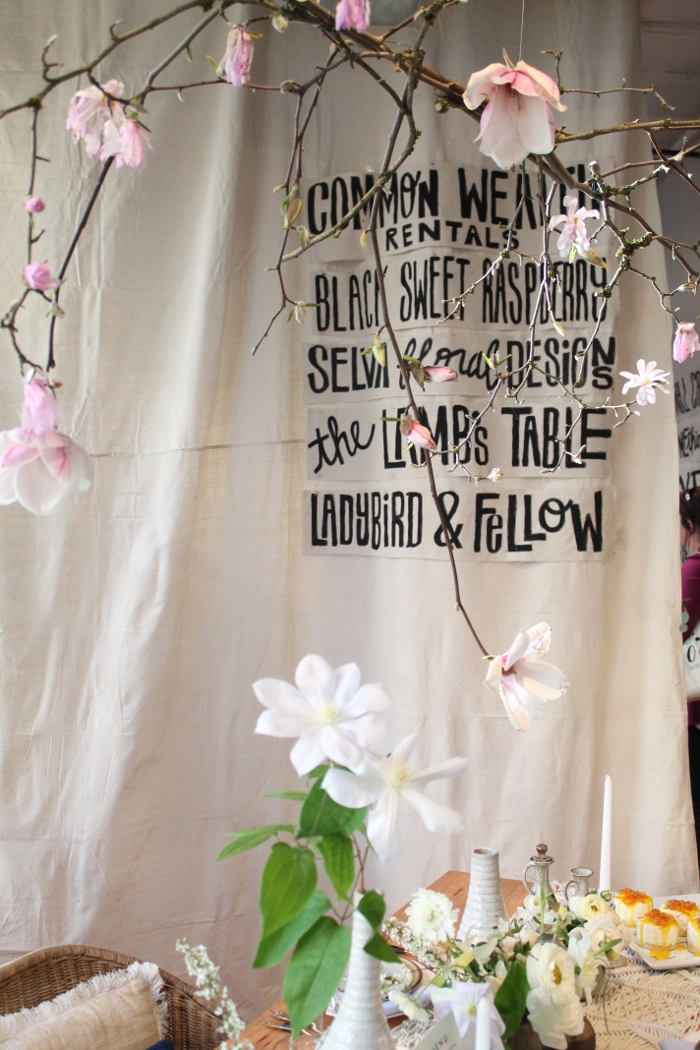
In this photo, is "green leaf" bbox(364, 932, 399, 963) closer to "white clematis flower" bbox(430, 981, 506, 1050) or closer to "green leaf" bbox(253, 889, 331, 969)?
"green leaf" bbox(253, 889, 331, 969)

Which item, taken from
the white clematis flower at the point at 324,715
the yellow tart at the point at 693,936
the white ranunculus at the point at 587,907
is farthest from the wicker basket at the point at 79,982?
the white clematis flower at the point at 324,715

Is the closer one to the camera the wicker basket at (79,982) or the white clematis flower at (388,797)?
the white clematis flower at (388,797)

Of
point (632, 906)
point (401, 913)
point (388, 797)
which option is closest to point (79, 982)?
point (401, 913)

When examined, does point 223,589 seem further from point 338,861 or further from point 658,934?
point 338,861

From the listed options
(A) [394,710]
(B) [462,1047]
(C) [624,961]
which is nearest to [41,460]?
(B) [462,1047]

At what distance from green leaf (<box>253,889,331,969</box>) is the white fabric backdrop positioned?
4.40 feet

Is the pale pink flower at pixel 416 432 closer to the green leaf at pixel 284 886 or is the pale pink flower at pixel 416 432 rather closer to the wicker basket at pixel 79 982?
the green leaf at pixel 284 886

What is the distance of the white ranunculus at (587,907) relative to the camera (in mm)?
1167

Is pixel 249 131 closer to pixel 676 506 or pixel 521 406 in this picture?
pixel 521 406

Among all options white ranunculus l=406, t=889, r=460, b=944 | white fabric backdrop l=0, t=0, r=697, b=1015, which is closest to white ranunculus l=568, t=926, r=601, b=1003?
white ranunculus l=406, t=889, r=460, b=944

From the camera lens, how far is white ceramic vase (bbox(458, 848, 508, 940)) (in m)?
1.27

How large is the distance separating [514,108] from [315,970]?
671 millimetres

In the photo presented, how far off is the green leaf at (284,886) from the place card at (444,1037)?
0.94 ft

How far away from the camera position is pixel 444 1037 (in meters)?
0.91
